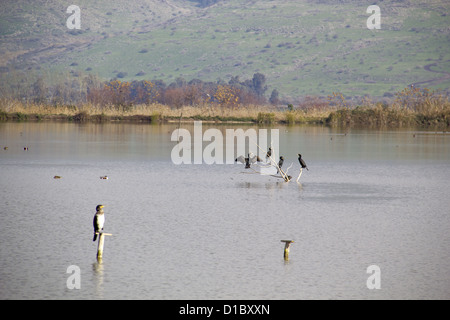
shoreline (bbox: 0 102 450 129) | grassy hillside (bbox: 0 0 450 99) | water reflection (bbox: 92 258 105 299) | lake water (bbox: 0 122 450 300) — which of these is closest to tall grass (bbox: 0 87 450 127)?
shoreline (bbox: 0 102 450 129)

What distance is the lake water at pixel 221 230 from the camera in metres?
10.4

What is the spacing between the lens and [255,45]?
6048 inches

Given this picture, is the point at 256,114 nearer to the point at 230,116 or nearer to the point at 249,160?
the point at 230,116

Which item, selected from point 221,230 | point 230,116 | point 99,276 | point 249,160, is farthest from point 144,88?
point 99,276

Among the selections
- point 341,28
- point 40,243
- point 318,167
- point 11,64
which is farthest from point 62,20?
point 40,243

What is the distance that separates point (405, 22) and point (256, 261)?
501 feet

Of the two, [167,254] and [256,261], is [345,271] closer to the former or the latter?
[256,261]

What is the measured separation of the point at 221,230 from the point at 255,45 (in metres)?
142

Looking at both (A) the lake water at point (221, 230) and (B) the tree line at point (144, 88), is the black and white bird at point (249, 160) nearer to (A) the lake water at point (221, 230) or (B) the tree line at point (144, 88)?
(A) the lake water at point (221, 230)

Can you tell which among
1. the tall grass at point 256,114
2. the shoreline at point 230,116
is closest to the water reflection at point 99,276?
the shoreline at point 230,116

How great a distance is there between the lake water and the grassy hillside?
4074 inches
